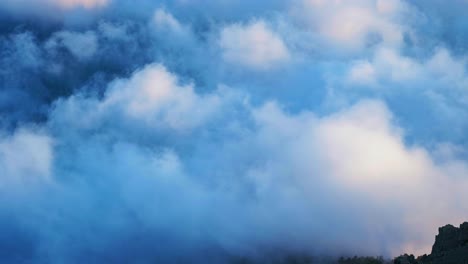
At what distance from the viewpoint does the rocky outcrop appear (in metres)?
125

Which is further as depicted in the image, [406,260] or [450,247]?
[406,260]

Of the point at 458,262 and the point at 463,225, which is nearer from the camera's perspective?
the point at 458,262

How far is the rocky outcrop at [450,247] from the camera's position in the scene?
124625mm

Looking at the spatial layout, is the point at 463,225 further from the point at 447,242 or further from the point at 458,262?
the point at 458,262

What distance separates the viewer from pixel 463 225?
5497 inches

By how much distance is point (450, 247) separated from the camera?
137 metres

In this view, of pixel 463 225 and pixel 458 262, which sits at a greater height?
pixel 463 225

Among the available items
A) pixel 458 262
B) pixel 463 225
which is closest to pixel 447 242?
pixel 463 225

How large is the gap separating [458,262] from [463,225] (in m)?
19.2

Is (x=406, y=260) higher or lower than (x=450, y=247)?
higher

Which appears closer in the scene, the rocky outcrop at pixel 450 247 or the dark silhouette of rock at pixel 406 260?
the rocky outcrop at pixel 450 247

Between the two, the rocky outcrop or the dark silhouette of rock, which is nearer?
the rocky outcrop

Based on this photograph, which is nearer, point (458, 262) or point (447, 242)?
point (458, 262)

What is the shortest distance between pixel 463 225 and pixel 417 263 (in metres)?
12.7
